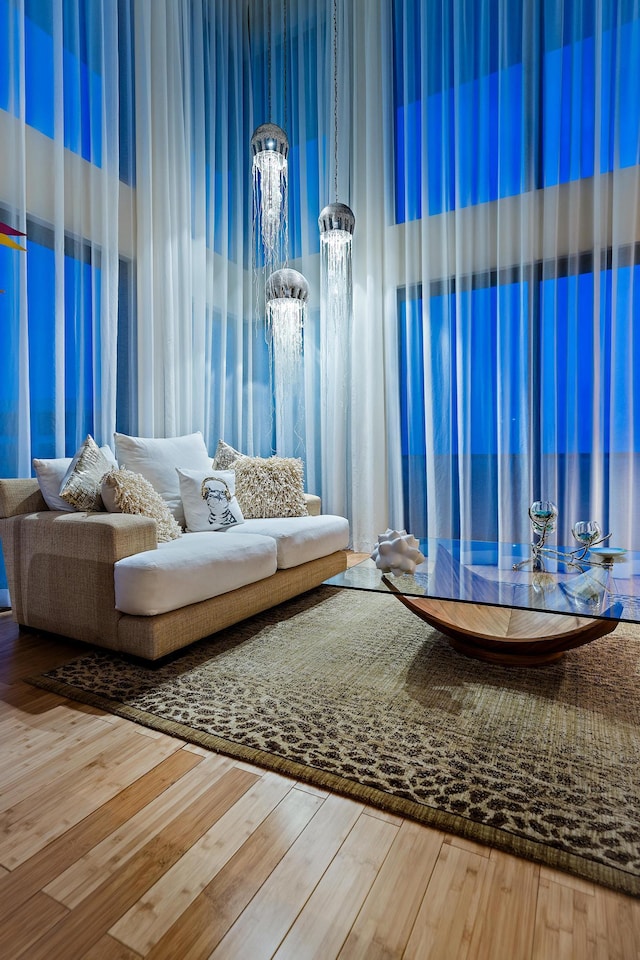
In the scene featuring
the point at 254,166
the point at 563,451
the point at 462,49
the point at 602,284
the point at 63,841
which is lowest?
the point at 63,841

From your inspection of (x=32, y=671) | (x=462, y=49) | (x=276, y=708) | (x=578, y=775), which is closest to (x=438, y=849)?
(x=578, y=775)

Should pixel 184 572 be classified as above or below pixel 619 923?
above

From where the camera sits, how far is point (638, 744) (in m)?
1.40

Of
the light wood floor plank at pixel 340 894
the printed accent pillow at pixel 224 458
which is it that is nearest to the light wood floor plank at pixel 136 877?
the light wood floor plank at pixel 340 894

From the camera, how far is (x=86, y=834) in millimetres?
1113

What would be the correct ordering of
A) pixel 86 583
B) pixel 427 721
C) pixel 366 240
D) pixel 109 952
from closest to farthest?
pixel 109 952 < pixel 427 721 < pixel 86 583 < pixel 366 240

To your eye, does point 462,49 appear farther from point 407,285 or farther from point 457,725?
point 457,725

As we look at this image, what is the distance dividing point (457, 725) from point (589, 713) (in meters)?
0.41

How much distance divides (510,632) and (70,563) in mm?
1667

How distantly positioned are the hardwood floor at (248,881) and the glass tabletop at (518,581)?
68 cm

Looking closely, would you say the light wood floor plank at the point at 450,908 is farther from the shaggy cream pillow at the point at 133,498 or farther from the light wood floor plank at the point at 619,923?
the shaggy cream pillow at the point at 133,498

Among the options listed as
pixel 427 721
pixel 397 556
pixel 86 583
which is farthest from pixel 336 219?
pixel 427 721

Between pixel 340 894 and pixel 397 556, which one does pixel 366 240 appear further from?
pixel 340 894

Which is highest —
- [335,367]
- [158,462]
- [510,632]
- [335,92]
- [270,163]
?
[335,92]
